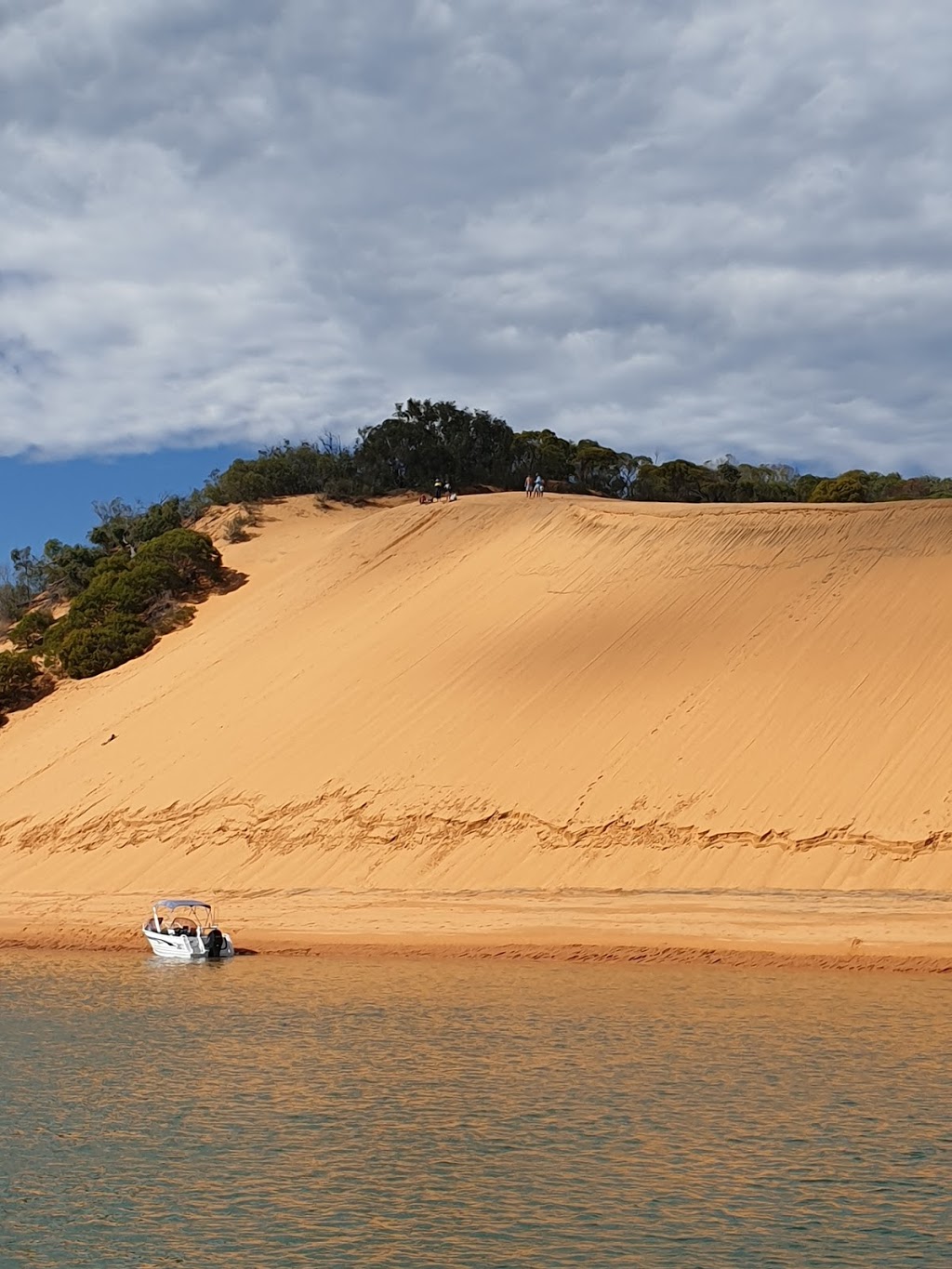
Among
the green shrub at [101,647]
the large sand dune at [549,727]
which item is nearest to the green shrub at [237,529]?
the green shrub at [101,647]

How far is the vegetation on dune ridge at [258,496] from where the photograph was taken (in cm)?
4331

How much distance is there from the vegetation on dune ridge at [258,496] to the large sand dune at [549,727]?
3024 mm

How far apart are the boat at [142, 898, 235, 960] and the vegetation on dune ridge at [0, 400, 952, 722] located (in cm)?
1945

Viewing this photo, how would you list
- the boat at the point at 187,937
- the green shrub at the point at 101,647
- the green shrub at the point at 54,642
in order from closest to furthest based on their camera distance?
the boat at the point at 187,937 → the green shrub at the point at 101,647 → the green shrub at the point at 54,642

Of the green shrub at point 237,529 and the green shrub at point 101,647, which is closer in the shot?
the green shrub at point 101,647

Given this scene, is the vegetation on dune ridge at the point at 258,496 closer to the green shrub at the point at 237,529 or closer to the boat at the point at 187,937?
the green shrub at the point at 237,529

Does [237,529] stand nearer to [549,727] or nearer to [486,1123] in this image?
[549,727]

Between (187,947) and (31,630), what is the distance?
28413 mm

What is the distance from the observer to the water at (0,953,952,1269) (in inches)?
373

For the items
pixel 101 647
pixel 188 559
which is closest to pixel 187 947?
pixel 101 647

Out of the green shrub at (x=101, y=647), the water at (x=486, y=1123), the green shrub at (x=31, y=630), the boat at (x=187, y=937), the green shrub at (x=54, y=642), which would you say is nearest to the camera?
the water at (x=486, y=1123)

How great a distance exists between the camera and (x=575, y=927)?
68.5ft

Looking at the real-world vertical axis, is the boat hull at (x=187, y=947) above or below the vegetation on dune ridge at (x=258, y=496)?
below

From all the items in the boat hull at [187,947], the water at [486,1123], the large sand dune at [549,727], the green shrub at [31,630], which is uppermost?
the green shrub at [31,630]
